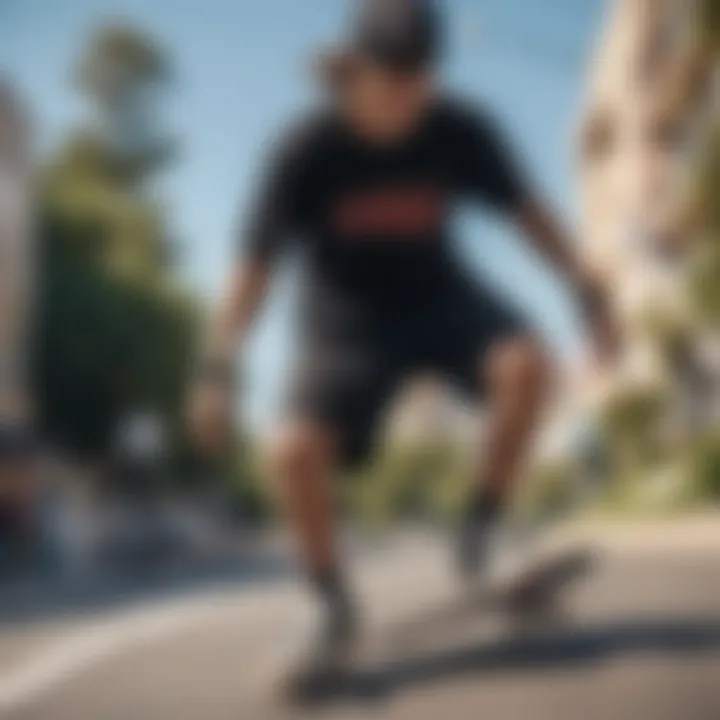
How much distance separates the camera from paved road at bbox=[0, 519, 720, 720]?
2.90m

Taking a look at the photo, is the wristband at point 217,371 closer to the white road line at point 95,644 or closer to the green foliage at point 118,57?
the white road line at point 95,644

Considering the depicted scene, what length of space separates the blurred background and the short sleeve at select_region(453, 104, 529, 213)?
45 millimetres

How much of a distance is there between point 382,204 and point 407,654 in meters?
0.95

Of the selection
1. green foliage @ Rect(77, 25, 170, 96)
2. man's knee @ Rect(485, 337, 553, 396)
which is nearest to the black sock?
man's knee @ Rect(485, 337, 553, 396)

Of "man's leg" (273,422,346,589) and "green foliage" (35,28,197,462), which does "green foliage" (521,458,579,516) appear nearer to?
"man's leg" (273,422,346,589)

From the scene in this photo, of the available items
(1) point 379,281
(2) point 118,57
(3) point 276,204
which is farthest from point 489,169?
(2) point 118,57

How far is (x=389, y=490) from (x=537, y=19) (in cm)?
103

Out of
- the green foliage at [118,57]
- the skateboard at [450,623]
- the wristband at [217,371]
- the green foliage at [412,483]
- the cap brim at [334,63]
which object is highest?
the green foliage at [118,57]

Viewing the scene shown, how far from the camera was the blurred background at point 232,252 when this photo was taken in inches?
113

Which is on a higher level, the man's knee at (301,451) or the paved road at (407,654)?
the man's knee at (301,451)

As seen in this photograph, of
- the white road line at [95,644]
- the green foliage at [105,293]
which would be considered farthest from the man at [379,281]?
the white road line at [95,644]

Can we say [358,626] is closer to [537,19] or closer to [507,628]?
[507,628]

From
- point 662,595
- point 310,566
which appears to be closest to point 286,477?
point 310,566

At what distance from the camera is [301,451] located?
2.88 metres
